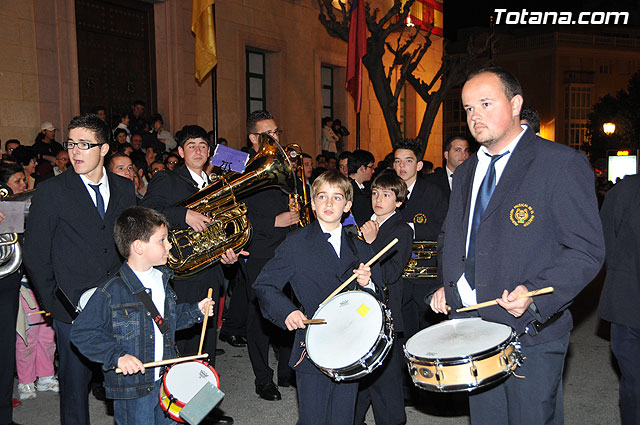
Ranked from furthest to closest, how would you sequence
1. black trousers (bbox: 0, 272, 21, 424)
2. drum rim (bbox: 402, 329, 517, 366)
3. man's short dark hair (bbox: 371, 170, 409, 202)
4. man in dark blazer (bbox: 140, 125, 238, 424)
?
1. man in dark blazer (bbox: 140, 125, 238, 424)
2. man's short dark hair (bbox: 371, 170, 409, 202)
3. black trousers (bbox: 0, 272, 21, 424)
4. drum rim (bbox: 402, 329, 517, 366)

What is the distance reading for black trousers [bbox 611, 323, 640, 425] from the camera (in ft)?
13.0

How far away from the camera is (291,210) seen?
17.7 feet

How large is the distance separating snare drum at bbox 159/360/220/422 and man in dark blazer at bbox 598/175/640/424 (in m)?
2.76

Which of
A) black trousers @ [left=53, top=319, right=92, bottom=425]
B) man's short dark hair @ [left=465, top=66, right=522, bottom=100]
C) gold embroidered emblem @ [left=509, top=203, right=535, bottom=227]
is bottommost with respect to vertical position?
black trousers @ [left=53, top=319, right=92, bottom=425]

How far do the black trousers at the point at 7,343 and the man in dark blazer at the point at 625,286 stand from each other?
14.4 feet

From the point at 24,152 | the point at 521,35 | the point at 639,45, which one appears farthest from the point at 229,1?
the point at 639,45

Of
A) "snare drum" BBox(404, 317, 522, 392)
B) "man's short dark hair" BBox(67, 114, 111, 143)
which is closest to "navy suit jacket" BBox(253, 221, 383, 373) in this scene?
"snare drum" BBox(404, 317, 522, 392)

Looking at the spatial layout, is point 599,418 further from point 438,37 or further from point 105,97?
point 438,37

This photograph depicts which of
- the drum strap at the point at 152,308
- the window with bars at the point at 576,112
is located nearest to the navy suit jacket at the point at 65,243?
the drum strap at the point at 152,308

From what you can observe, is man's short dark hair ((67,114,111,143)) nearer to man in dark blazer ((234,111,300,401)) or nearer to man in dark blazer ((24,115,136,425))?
man in dark blazer ((24,115,136,425))

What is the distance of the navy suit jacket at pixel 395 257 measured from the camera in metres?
4.41

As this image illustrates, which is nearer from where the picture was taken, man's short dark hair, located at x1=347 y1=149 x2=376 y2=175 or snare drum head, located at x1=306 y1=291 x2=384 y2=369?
snare drum head, located at x1=306 y1=291 x2=384 y2=369

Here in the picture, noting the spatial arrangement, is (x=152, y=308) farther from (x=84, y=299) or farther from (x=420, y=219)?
(x=420, y=219)

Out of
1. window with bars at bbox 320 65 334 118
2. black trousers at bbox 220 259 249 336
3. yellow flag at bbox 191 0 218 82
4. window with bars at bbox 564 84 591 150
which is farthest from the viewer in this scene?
window with bars at bbox 564 84 591 150
